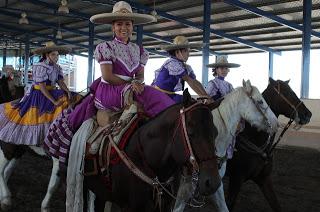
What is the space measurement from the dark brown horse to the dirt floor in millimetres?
2806

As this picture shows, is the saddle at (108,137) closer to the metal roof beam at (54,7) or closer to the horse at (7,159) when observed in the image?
the horse at (7,159)

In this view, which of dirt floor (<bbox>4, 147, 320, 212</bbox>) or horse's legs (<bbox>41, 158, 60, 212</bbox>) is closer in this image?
horse's legs (<bbox>41, 158, 60, 212</bbox>)

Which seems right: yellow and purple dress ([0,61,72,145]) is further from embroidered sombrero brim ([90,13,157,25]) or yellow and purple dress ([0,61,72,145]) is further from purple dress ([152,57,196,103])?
embroidered sombrero brim ([90,13,157,25])

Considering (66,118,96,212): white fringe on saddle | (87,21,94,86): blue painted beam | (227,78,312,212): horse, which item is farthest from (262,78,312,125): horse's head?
(87,21,94,86): blue painted beam

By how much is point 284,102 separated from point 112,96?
2891 millimetres

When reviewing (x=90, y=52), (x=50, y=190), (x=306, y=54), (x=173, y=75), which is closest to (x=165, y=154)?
(x=173, y=75)

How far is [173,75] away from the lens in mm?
5297

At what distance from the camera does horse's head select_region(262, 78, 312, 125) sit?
5.55 meters

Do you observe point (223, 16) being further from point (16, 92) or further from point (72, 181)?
point (72, 181)

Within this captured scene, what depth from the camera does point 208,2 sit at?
58.6ft

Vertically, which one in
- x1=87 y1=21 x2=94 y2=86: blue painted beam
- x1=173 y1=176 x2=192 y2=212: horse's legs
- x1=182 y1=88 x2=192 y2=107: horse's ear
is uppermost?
x1=87 y1=21 x2=94 y2=86: blue painted beam

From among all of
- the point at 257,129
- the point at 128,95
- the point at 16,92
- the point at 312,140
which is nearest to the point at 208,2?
the point at 312,140

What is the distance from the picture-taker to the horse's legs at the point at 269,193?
4945 millimetres

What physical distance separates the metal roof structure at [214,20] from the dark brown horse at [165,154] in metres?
15.0
